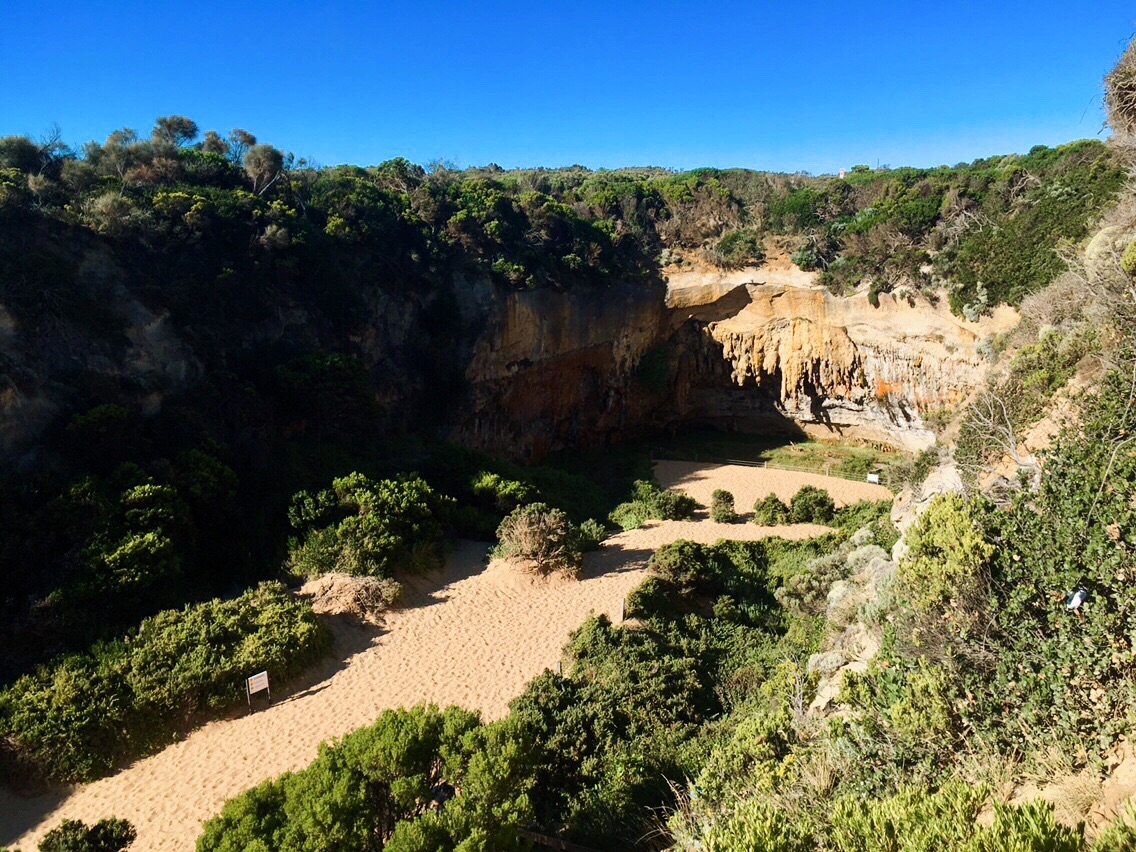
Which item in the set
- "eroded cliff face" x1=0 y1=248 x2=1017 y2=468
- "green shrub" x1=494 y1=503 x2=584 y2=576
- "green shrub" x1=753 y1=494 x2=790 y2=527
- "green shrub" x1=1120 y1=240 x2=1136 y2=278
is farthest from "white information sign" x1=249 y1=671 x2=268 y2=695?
"green shrub" x1=1120 y1=240 x2=1136 y2=278

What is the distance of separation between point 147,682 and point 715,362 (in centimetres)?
2520

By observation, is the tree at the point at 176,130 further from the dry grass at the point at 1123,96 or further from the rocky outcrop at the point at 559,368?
the dry grass at the point at 1123,96

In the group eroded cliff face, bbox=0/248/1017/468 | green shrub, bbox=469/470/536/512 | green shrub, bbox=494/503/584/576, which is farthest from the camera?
green shrub, bbox=469/470/536/512

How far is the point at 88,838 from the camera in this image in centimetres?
699

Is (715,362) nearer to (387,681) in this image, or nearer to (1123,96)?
(1123,96)

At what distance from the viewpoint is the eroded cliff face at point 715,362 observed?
25.4 m

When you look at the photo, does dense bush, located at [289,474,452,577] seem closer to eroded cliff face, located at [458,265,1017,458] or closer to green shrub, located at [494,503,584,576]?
green shrub, located at [494,503,584,576]

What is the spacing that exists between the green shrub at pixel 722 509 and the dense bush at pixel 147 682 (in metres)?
11.8

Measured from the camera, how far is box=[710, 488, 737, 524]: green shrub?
1985 cm

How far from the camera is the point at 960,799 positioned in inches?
169

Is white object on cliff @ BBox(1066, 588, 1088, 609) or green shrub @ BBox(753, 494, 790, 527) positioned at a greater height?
white object on cliff @ BBox(1066, 588, 1088, 609)

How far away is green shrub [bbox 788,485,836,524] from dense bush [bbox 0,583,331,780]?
44.7ft

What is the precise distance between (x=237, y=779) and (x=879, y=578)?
10.2 metres

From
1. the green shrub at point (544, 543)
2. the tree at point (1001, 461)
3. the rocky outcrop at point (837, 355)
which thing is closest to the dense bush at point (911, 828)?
the tree at point (1001, 461)
